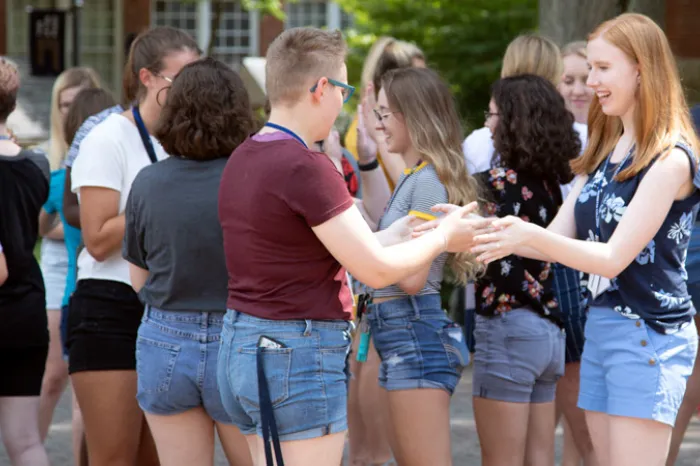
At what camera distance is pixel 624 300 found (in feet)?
12.6

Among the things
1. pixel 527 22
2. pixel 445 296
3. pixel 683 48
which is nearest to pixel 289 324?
pixel 445 296

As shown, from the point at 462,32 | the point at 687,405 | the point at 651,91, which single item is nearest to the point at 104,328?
the point at 651,91

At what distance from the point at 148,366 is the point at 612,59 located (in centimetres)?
193

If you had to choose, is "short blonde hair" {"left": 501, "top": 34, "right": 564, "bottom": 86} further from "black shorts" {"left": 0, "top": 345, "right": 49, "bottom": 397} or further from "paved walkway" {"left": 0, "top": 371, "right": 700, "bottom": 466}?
"black shorts" {"left": 0, "top": 345, "right": 49, "bottom": 397}

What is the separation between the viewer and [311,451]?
135 inches

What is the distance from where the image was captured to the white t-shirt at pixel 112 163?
14.7ft

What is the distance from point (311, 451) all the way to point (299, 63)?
1.17 meters

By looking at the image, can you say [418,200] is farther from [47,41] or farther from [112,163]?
[47,41]

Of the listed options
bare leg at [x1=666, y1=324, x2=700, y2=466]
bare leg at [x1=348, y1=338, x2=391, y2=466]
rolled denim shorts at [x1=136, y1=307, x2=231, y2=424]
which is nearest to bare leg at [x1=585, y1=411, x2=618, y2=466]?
rolled denim shorts at [x1=136, y1=307, x2=231, y2=424]

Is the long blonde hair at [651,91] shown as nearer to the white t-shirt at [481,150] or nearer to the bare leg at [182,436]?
the white t-shirt at [481,150]

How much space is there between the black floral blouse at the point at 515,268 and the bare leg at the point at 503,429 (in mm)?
389

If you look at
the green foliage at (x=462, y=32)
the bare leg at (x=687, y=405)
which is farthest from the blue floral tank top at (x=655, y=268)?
the green foliage at (x=462, y=32)

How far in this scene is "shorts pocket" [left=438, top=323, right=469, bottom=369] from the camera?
4.52 meters

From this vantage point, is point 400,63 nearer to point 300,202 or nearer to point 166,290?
point 166,290
